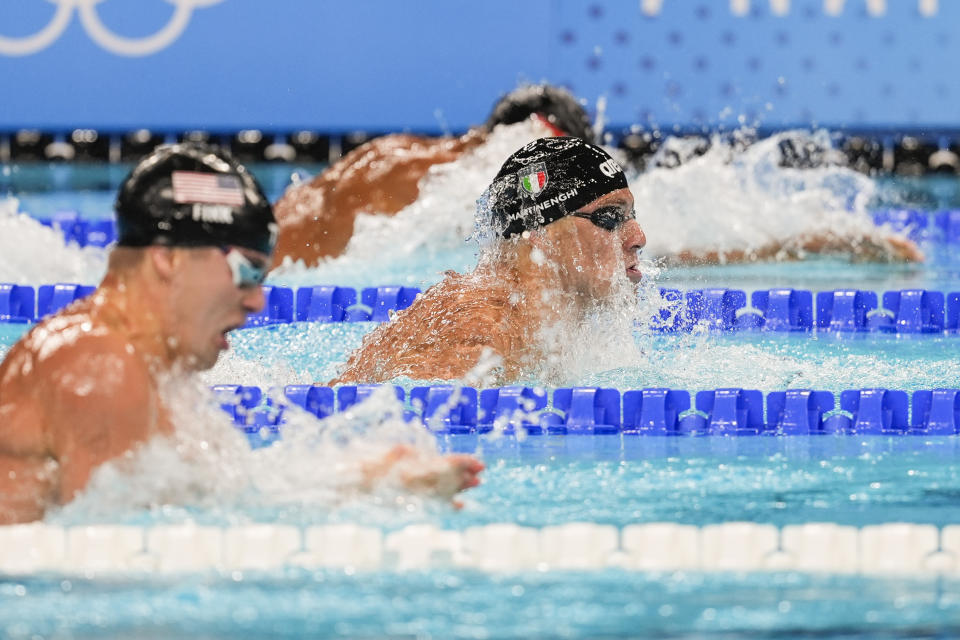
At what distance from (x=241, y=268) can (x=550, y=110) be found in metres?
3.47

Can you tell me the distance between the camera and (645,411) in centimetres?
338

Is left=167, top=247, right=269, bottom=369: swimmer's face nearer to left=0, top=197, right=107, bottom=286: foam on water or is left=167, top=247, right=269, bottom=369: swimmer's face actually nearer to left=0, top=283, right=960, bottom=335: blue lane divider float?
left=0, top=283, right=960, bottom=335: blue lane divider float

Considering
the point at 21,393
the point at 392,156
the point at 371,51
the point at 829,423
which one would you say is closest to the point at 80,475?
the point at 21,393

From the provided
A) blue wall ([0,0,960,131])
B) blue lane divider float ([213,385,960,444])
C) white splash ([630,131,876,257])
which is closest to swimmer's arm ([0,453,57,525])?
blue lane divider float ([213,385,960,444])

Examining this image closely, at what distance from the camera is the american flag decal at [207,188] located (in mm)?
2152

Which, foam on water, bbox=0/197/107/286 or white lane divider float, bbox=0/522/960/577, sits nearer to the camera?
white lane divider float, bbox=0/522/960/577

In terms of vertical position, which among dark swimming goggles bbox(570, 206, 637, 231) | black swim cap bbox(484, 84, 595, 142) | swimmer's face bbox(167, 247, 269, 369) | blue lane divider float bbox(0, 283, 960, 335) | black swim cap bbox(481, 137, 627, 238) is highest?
black swim cap bbox(484, 84, 595, 142)

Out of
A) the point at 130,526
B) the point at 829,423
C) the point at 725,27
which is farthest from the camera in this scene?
the point at 725,27

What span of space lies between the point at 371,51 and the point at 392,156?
2674 millimetres

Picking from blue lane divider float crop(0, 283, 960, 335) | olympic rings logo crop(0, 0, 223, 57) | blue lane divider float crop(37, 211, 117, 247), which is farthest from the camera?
olympic rings logo crop(0, 0, 223, 57)

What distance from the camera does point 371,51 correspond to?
822cm

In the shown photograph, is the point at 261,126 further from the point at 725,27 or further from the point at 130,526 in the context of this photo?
the point at 130,526

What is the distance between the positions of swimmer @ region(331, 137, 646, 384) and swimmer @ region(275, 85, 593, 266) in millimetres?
1987

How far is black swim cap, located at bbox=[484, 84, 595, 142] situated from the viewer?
18.1ft
